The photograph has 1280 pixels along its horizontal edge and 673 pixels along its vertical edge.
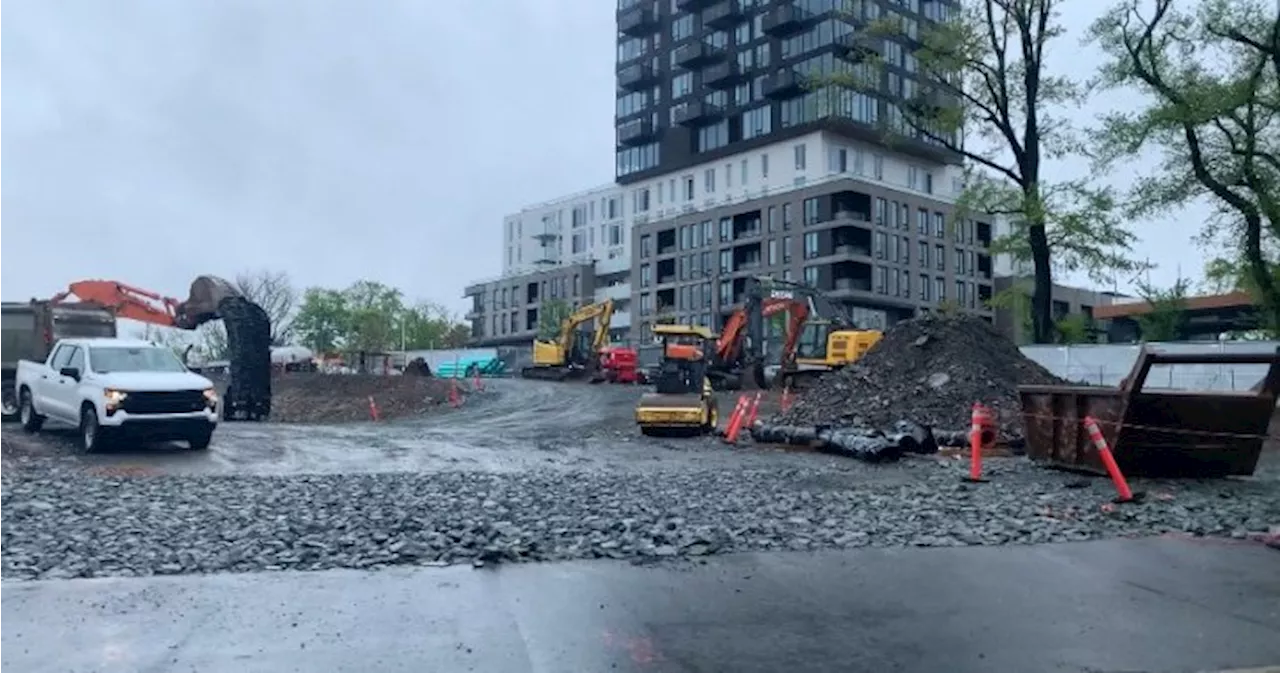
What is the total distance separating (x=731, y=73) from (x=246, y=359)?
6908 cm

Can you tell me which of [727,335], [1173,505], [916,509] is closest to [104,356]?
[916,509]

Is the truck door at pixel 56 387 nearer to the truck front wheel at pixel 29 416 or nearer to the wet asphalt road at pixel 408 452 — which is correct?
the wet asphalt road at pixel 408 452

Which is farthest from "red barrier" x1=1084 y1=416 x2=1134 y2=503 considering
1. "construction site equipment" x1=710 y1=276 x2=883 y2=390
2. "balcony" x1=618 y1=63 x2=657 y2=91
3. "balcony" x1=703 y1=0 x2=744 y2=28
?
"balcony" x1=618 y1=63 x2=657 y2=91

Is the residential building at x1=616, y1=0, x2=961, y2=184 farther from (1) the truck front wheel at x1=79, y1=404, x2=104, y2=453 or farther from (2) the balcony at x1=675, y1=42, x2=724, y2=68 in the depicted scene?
(1) the truck front wheel at x1=79, y1=404, x2=104, y2=453

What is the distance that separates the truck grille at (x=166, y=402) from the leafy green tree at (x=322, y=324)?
93.7 m

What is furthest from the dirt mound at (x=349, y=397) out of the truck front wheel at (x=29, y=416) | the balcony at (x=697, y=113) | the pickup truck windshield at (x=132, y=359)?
the balcony at (x=697, y=113)

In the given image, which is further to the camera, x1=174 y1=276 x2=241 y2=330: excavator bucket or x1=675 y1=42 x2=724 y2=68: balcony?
x1=675 y1=42 x2=724 y2=68: balcony

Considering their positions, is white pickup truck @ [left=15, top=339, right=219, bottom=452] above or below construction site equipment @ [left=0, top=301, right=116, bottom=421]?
below

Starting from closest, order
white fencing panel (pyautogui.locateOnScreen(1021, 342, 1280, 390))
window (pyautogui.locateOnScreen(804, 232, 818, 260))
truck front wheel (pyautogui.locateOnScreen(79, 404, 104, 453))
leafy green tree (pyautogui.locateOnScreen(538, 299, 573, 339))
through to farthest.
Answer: truck front wheel (pyautogui.locateOnScreen(79, 404, 104, 453)) → white fencing panel (pyautogui.locateOnScreen(1021, 342, 1280, 390)) → window (pyautogui.locateOnScreen(804, 232, 818, 260)) → leafy green tree (pyautogui.locateOnScreen(538, 299, 573, 339))

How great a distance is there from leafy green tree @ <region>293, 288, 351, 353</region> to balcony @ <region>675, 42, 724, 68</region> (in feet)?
140

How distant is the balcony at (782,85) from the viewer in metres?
87.2

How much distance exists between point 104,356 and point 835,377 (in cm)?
1577

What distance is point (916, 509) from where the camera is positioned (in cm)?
1208

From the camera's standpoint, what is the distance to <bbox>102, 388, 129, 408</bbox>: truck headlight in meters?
18.5
